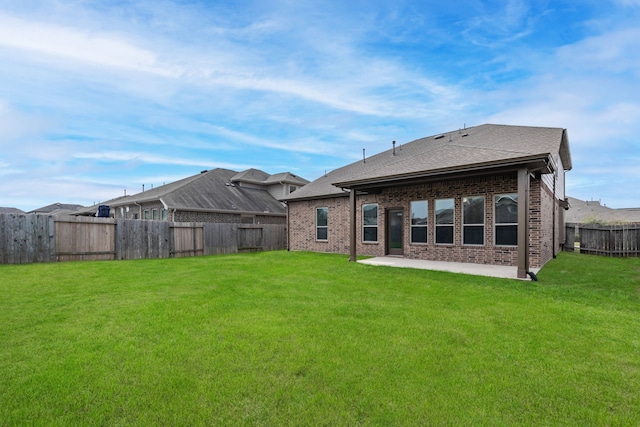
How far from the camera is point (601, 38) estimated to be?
9.99 meters

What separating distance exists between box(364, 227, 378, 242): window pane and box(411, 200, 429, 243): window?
1.92 metres

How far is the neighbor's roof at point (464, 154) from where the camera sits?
898 centimetres

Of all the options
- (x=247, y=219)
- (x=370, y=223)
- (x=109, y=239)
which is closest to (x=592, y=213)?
(x=370, y=223)

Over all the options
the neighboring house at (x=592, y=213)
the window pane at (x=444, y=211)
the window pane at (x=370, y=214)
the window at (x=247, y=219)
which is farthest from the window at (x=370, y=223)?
the neighboring house at (x=592, y=213)

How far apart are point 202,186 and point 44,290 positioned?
17245 millimetres

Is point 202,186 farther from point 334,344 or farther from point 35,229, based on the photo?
point 334,344

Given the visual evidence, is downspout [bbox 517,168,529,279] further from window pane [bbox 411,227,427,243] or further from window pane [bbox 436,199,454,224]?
window pane [bbox 411,227,427,243]

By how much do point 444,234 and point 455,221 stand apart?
0.67 m

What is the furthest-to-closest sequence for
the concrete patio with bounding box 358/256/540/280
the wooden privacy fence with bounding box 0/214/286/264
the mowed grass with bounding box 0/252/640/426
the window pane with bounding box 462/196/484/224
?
1. the window pane with bounding box 462/196/484/224
2. the wooden privacy fence with bounding box 0/214/286/264
3. the concrete patio with bounding box 358/256/540/280
4. the mowed grass with bounding box 0/252/640/426

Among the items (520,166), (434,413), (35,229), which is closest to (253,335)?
(434,413)

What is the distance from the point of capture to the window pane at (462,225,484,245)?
11.0 metres

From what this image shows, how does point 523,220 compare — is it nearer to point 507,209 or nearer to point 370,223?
point 507,209

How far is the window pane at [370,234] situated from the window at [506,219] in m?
4.95

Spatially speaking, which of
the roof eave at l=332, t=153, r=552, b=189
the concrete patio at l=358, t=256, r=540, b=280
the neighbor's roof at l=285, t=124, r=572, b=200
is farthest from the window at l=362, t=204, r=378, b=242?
the concrete patio at l=358, t=256, r=540, b=280
